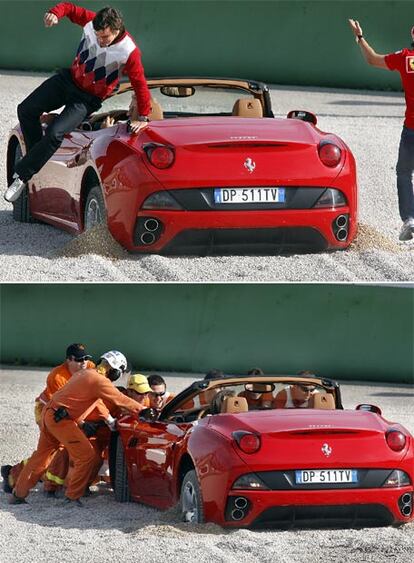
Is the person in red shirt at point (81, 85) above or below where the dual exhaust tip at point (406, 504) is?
above

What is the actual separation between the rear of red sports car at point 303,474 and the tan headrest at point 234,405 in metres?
0.42

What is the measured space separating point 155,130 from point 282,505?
3.90 meters

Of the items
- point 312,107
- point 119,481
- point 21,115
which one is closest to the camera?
point 119,481

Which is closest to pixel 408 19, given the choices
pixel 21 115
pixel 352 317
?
pixel 352 317

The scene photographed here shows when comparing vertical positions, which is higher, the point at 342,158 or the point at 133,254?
the point at 342,158

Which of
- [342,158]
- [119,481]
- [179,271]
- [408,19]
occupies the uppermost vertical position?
[408,19]

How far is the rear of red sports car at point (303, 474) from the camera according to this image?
9641 mm

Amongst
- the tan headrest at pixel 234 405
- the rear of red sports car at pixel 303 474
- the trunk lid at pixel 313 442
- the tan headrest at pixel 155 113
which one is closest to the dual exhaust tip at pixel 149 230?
the tan headrest at pixel 155 113

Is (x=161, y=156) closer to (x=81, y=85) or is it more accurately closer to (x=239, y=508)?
(x=81, y=85)

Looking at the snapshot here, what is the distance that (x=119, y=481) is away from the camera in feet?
38.3

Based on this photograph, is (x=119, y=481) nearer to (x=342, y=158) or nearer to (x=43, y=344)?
(x=342, y=158)

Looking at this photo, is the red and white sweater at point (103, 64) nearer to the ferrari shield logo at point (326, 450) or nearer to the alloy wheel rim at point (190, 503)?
the alloy wheel rim at point (190, 503)

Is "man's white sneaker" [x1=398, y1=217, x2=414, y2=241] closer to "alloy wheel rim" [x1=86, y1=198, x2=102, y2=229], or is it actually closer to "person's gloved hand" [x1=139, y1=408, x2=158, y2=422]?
"alloy wheel rim" [x1=86, y1=198, x2=102, y2=229]

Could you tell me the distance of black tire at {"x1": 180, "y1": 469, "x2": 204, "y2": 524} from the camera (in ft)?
32.4
